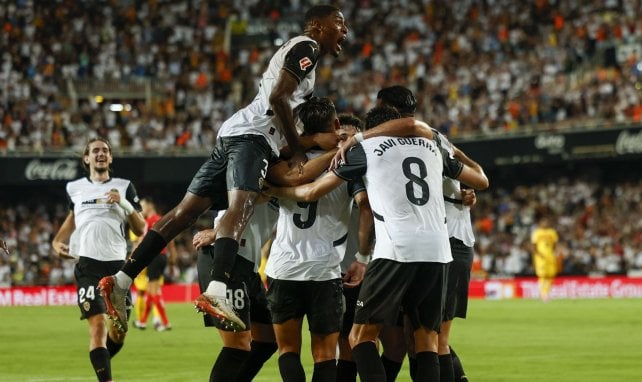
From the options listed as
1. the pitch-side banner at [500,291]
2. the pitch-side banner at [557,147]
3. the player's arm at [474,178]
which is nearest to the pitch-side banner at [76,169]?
the pitch-side banner at [500,291]

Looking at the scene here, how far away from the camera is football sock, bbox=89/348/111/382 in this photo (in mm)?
10016

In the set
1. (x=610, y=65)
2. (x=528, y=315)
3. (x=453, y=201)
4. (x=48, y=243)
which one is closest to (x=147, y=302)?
(x=528, y=315)

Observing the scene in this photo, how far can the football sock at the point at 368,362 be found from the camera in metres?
7.79

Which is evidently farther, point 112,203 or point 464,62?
point 464,62

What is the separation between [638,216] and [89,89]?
18534 mm

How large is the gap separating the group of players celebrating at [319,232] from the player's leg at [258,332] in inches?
0.4

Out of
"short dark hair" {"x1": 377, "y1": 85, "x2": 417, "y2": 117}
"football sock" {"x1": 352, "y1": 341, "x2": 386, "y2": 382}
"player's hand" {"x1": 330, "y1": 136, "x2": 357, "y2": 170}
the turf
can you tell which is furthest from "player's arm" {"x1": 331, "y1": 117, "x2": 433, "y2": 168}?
the turf

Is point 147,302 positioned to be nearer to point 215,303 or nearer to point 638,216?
point 215,303

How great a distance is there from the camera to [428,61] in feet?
125

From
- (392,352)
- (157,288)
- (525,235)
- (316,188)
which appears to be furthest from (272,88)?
(525,235)

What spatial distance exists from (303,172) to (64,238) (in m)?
4.40

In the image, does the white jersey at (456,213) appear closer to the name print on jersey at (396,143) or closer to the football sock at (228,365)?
the name print on jersey at (396,143)

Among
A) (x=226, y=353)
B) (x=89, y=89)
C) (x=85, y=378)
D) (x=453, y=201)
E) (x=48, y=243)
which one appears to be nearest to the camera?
(x=226, y=353)

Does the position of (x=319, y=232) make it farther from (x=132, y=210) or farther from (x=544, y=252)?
(x=544, y=252)
